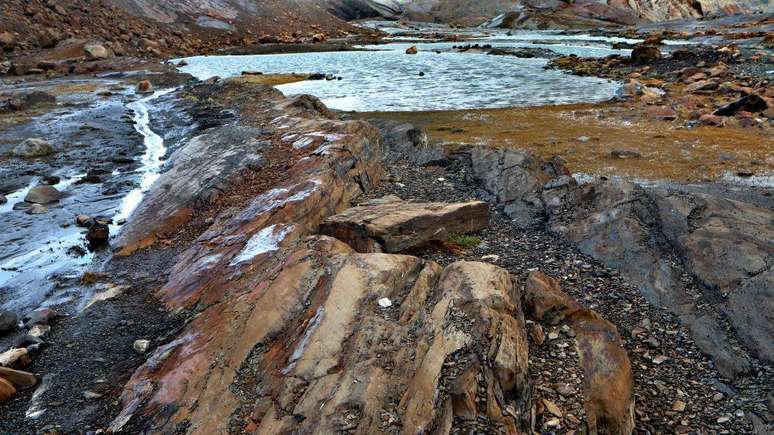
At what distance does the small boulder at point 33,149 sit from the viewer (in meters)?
20.5

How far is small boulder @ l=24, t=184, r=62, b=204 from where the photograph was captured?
15781 millimetres

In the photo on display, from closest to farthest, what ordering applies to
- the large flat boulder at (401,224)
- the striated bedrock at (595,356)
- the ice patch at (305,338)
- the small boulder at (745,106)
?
the striated bedrock at (595,356)
the ice patch at (305,338)
the large flat boulder at (401,224)
the small boulder at (745,106)

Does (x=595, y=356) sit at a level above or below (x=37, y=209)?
below

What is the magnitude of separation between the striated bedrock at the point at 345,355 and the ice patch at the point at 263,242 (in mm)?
1112

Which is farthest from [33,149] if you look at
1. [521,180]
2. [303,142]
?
[521,180]

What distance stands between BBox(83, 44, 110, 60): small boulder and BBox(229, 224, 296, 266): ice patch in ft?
156

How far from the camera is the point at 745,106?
70.7 ft

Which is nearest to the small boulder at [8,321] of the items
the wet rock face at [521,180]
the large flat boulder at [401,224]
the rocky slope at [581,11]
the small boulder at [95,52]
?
the large flat boulder at [401,224]

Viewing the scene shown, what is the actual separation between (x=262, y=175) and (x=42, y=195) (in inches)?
301

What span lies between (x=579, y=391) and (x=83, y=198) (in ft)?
52.4

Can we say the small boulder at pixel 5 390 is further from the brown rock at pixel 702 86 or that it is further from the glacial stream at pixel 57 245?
the brown rock at pixel 702 86

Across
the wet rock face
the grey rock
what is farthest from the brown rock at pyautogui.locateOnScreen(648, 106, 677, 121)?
the grey rock

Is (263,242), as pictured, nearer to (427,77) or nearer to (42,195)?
(42,195)

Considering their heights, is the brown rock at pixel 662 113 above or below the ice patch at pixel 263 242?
below
